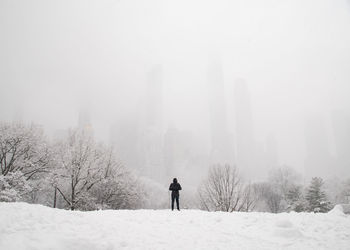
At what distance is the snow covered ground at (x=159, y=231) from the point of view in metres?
9.08

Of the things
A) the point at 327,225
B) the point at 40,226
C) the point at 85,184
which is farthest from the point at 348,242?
the point at 85,184

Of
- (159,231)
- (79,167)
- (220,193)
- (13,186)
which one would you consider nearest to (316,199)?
(220,193)

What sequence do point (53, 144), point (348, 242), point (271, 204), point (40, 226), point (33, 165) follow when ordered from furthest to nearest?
point (271, 204) → point (53, 144) → point (33, 165) → point (348, 242) → point (40, 226)

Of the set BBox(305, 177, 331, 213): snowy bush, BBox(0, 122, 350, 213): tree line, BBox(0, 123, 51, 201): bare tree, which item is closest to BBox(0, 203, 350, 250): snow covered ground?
BBox(0, 122, 350, 213): tree line

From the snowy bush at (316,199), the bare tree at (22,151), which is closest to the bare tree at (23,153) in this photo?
the bare tree at (22,151)

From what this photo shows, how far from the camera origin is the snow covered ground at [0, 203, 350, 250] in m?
9.08

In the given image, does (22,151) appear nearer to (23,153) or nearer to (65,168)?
(23,153)

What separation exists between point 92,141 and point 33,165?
8.86 meters

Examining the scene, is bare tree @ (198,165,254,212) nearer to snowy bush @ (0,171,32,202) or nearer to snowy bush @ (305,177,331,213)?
snowy bush @ (305,177,331,213)

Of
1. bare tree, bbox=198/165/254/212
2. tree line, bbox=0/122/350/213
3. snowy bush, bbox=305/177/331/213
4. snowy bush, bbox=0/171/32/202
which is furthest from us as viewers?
snowy bush, bbox=305/177/331/213

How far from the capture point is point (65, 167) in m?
34.3

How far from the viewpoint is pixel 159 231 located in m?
11.5

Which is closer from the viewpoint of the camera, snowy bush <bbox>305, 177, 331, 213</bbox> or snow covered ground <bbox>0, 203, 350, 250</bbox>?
snow covered ground <bbox>0, 203, 350, 250</bbox>

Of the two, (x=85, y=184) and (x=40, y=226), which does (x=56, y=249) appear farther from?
(x=85, y=184)
